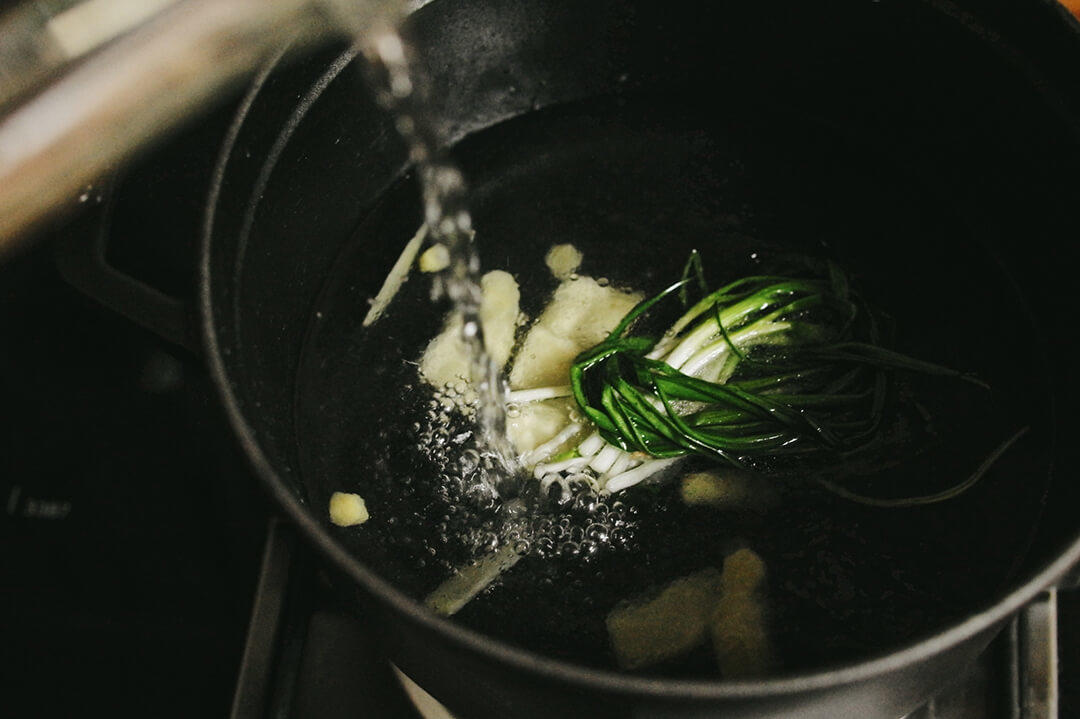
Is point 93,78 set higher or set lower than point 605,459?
higher

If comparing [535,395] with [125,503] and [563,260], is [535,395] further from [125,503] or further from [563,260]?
[125,503]

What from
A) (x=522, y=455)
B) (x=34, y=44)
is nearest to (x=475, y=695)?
(x=522, y=455)

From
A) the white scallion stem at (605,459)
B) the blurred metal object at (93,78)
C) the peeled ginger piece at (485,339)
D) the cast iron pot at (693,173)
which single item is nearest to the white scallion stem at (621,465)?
the white scallion stem at (605,459)

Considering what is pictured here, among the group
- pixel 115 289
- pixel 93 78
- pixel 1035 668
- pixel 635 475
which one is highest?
pixel 93 78

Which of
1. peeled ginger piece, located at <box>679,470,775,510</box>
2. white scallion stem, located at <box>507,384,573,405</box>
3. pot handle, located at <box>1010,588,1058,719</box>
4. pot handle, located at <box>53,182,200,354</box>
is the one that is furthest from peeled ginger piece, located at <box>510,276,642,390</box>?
pot handle, located at <box>1010,588,1058,719</box>

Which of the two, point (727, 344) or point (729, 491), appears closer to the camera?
point (729, 491)

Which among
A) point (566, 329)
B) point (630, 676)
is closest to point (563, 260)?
point (566, 329)

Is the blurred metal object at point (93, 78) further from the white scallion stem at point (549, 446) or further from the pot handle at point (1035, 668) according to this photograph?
the pot handle at point (1035, 668)
